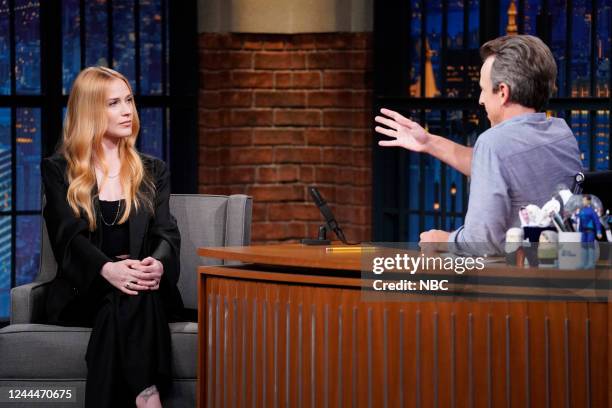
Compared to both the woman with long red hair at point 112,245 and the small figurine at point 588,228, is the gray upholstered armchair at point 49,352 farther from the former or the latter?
the small figurine at point 588,228

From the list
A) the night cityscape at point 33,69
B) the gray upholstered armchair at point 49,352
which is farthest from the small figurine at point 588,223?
the night cityscape at point 33,69

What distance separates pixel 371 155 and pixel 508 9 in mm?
981

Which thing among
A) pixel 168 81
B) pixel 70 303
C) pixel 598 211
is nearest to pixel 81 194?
pixel 70 303

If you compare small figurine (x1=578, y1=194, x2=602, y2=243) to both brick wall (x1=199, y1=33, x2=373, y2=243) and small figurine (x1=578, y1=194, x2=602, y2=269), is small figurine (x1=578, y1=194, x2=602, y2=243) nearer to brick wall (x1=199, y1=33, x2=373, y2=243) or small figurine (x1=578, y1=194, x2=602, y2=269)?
small figurine (x1=578, y1=194, x2=602, y2=269)

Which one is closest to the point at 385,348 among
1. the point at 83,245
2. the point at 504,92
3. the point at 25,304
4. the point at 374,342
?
the point at 374,342

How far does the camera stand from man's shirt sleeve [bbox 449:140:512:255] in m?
2.84

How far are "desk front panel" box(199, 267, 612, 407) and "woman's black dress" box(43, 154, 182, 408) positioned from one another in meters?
0.38

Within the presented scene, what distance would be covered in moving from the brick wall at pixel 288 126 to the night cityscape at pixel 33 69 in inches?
11.9

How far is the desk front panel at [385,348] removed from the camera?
2.74 metres

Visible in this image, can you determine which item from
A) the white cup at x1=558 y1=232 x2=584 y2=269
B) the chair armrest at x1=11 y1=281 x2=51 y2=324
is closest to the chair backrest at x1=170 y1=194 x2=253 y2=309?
the chair armrest at x1=11 y1=281 x2=51 y2=324

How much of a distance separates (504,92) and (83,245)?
5.09 ft

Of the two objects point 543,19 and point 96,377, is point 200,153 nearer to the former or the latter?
point 543,19

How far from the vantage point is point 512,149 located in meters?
2.88

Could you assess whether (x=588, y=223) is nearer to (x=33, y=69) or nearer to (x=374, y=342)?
(x=374, y=342)
